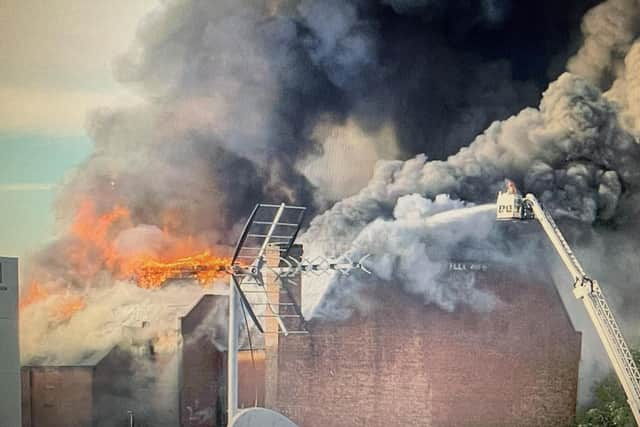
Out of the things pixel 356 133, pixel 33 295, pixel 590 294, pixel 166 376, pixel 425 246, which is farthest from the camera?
pixel 33 295

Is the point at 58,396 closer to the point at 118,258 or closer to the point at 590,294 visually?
Answer: the point at 118,258

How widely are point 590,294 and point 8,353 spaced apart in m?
3.44

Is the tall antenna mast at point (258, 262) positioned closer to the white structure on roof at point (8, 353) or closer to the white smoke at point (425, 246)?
the white smoke at point (425, 246)

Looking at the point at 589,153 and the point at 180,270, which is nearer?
the point at 589,153

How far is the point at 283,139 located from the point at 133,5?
1237 millimetres

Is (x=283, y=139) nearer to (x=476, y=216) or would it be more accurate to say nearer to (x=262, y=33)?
(x=262, y=33)

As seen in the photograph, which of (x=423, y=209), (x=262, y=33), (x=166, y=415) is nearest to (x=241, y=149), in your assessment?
(x=262, y=33)

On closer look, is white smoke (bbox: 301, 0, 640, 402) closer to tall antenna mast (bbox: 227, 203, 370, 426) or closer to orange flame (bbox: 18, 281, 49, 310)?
tall antenna mast (bbox: 227, 203, 370, 426)

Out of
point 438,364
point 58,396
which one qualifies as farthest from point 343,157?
point 58,396

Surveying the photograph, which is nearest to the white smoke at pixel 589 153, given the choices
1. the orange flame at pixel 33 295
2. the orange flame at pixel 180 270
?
the orange flame at pixel 180 270

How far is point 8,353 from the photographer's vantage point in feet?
23.7

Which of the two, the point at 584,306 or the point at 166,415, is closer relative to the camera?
the point at 584,306

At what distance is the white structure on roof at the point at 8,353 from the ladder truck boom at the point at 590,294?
2.96 meters

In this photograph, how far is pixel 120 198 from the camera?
287 inches
